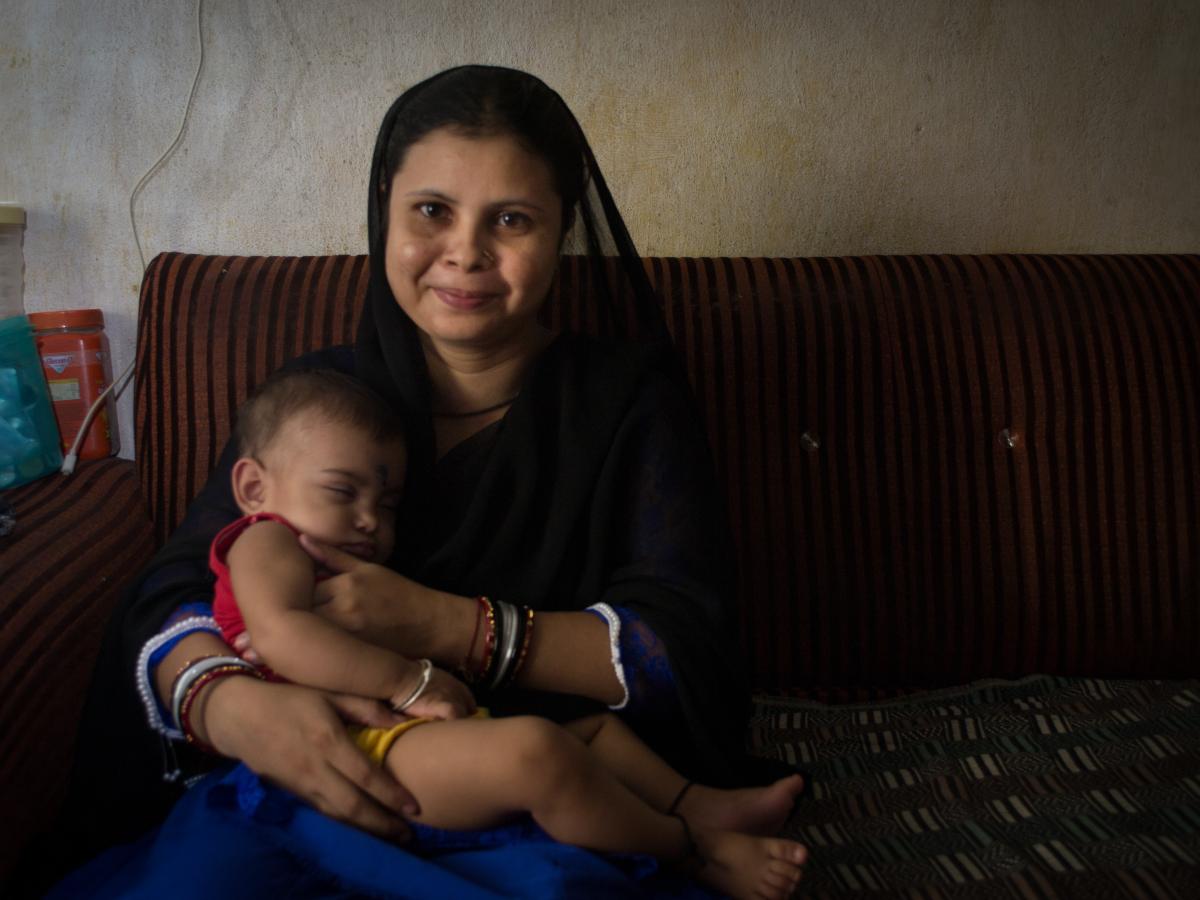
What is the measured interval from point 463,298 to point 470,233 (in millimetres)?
81

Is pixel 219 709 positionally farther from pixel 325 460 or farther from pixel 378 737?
pixel 325 460

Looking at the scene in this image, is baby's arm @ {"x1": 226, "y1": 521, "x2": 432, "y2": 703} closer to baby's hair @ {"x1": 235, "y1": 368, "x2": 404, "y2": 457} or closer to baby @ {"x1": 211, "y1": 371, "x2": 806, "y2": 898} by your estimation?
baby @ {"x1": 211, "y1": 371, "x2": 806, "y2": 898}

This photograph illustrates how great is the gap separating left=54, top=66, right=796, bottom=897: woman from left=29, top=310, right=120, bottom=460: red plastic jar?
764 millimetres

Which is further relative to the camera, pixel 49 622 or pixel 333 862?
pixel 49 622

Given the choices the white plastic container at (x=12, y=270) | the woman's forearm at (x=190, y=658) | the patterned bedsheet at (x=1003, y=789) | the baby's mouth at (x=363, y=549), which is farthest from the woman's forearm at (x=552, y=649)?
the white plastic container at (x=12, y=270)

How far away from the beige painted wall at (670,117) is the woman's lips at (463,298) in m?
0.83

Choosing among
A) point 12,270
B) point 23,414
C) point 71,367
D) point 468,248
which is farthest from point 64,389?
point 468,248

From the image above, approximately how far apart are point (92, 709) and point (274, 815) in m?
0.38

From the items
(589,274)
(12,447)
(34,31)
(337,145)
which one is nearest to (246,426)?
(589,274)

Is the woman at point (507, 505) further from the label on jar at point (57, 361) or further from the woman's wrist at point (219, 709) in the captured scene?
the label on jar at point (57, 361)

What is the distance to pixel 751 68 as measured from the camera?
1.91m

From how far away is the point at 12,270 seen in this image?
1.91m

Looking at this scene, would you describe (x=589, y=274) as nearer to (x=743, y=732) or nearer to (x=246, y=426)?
(x=246, y=426)

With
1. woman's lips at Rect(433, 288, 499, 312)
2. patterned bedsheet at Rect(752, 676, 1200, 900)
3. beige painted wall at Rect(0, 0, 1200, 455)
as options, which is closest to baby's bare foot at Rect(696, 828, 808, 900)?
patterned bedsheet at Rect(752, 676, 1200, 900)
